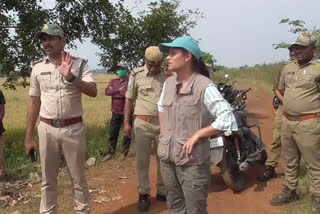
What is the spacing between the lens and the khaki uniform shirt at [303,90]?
159 inches

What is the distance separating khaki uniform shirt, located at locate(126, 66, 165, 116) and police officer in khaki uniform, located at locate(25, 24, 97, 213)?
0.79m

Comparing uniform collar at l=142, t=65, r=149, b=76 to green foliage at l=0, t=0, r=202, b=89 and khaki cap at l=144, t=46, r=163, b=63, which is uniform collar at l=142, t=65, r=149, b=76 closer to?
khaki cap at l=144, t=46, r=163, b=63

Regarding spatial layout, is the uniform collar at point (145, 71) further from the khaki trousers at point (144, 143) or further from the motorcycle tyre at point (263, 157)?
the motorcycle tyre at point (263, 157)

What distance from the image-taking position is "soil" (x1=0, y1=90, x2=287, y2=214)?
14.8ft

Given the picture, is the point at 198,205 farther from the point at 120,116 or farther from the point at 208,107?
the point at 120,116

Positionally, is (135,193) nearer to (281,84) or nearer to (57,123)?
(57,123)

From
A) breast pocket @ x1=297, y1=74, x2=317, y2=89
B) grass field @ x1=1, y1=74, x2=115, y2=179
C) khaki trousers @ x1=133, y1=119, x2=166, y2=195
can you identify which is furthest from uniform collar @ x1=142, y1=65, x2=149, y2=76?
grass field @ x1=1, y1=74, x2=115, y2=179

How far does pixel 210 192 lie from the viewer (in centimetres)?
502

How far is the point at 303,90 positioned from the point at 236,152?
1355 millimetres

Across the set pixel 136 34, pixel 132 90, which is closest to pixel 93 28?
pixel 136 34

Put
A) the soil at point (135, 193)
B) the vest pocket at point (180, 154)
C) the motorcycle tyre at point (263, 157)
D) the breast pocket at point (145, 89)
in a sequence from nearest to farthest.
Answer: the vest pocket at point (180, 154) → the breast pocket at point (145, 89) → the soil at point (135, 193) → the motorcycle tyre at point (263, 157)

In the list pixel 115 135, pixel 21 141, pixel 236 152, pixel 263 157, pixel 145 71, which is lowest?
pixel 21 141

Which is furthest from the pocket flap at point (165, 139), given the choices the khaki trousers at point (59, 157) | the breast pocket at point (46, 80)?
the breast pocket at point (46, 80)

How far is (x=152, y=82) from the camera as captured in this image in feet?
14.4
